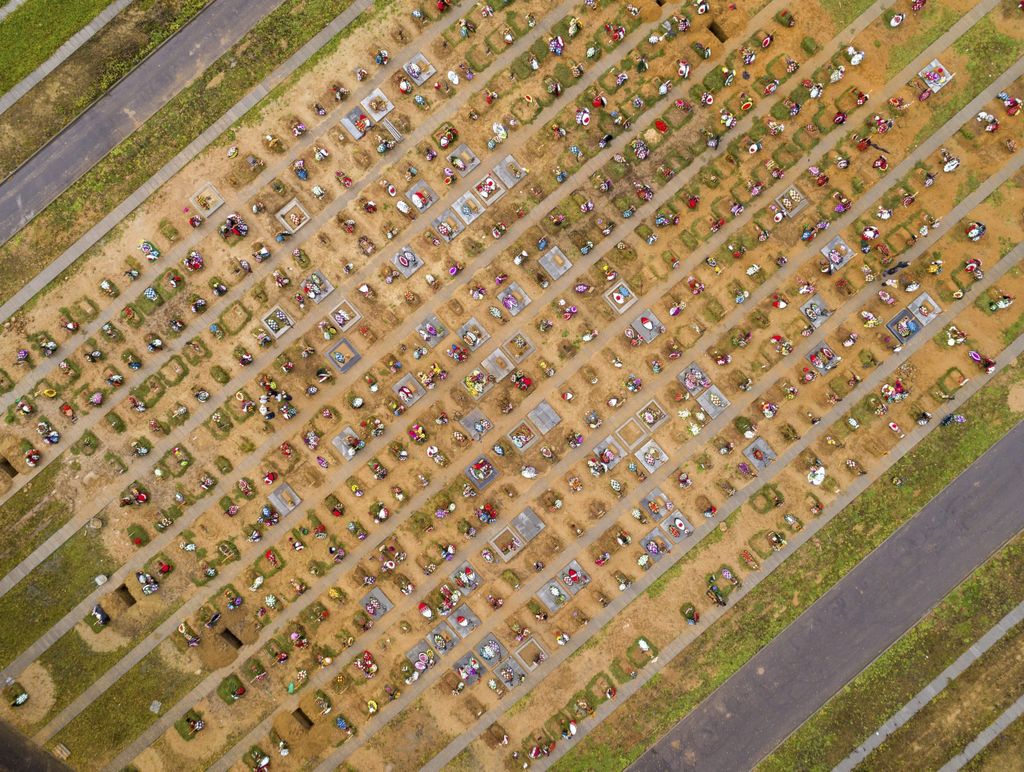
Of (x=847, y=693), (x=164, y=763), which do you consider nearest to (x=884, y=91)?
(x=847, y=693)

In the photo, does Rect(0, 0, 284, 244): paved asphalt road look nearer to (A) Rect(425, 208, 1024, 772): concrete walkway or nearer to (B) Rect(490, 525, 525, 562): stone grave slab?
(B) Rect(490, 525, 525, 562): stone grave slab

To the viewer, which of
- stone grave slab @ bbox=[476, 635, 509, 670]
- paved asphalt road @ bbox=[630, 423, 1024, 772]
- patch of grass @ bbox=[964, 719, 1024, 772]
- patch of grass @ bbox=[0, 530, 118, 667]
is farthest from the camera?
stone grave slab @ bbox=[476, 635, 509, 670]

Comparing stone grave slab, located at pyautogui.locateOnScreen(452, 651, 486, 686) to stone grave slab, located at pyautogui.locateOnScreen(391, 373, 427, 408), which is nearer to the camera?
stone grave slab, located at pyautogui.locateOnScreen(452, 651, 486, 686)

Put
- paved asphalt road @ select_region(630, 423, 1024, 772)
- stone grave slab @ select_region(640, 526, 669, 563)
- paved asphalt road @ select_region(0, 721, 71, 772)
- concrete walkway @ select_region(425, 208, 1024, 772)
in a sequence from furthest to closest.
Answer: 1. stone grave slab @ select_region(640, 526, 669, 563)
2. concrete walkway @ select_region(425, 208, 1024, 772)
3. paved asphalt road @ select_region(630, 423, 1024, 772)
4. paved asphalt road @ select_region(0, 721, 71, 772)

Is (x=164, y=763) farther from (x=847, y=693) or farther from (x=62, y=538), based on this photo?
(x=847, y=693)


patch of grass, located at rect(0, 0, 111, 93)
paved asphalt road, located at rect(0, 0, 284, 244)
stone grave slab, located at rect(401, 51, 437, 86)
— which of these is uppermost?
patch of grass, located at rect(0, 0, 111, 93)

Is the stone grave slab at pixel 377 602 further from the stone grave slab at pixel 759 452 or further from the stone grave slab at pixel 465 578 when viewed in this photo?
the stone grave slab at pixel 759 452

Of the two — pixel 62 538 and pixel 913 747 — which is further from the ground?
pixel 62 538

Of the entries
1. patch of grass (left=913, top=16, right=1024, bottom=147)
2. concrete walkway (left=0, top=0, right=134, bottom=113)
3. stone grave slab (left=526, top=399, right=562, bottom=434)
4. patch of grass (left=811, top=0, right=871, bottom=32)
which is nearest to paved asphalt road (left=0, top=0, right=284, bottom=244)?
concrete walkway (left=0, top=0, right=134, bottom=113)
